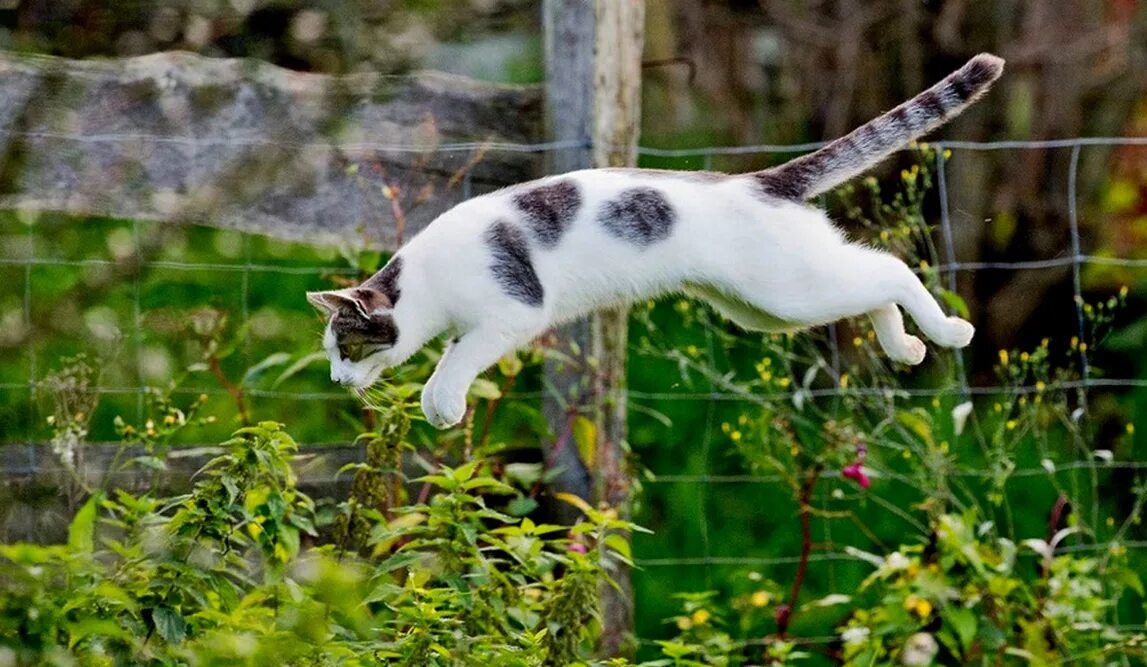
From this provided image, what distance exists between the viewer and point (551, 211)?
7.03 feet

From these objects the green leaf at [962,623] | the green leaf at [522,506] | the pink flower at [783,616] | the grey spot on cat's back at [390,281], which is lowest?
the pink flower at [783,616]

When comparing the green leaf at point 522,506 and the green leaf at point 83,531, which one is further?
the green leaf at point 522,506

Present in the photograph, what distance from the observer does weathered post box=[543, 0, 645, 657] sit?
3430mm

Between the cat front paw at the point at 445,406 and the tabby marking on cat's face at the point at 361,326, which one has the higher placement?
the tabby marking on cat's face at the point at 361,326

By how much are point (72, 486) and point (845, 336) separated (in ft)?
7.17

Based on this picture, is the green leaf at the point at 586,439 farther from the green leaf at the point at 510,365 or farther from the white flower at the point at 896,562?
the white flower at the point at 896,562

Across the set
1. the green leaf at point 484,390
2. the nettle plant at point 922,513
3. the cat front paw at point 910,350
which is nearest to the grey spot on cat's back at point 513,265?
the cat front paw at point 910,350

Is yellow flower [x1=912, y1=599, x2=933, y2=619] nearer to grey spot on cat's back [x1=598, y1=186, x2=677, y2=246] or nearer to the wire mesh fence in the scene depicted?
the wire mesh fence

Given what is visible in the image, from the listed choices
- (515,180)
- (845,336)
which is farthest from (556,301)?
(845,336)

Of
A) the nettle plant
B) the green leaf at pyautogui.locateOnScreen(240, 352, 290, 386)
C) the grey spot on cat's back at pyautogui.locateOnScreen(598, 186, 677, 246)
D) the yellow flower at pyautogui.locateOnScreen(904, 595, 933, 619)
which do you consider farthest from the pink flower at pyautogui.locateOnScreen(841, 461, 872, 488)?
the grey spot on cat's back at pyautogui.locateOnScreen(598, 186, 677, 246)

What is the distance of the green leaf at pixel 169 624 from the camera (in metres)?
2.06

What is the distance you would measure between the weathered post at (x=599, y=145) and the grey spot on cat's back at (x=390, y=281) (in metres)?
1.28

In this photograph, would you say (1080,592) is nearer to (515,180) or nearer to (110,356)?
(515,180)

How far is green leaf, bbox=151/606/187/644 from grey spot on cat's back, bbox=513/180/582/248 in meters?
0.68
